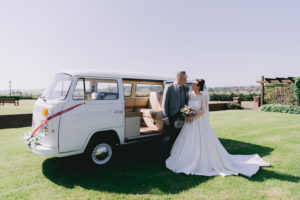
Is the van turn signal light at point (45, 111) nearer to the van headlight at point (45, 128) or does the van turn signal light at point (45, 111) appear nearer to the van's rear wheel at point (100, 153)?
the van headlight at point (45, 128)

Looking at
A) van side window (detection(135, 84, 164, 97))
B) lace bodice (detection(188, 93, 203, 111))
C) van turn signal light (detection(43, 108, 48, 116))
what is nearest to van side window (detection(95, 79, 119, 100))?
van turn signal light (detection(43, 108, 48, 116))

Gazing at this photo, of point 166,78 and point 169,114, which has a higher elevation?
point 166,78

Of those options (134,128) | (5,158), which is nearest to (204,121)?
(134,128)

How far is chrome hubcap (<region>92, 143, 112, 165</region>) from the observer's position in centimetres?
477

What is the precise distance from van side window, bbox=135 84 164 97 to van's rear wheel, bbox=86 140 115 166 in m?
2.76

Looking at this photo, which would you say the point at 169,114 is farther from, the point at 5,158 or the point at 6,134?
the point at 6,134

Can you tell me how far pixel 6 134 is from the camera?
843 centimetres

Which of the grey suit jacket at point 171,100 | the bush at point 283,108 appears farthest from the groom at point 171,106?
the bush at point 283,108

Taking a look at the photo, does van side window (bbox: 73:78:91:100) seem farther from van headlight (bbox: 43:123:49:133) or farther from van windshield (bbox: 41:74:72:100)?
van headlight (bbox: 43:123:49:133)

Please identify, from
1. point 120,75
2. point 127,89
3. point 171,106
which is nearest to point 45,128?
point 120,75

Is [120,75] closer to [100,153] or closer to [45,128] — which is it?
[100,153]

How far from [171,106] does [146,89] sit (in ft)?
7.78

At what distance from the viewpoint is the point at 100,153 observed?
4840 millimetres

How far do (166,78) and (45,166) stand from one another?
13.6 feet
